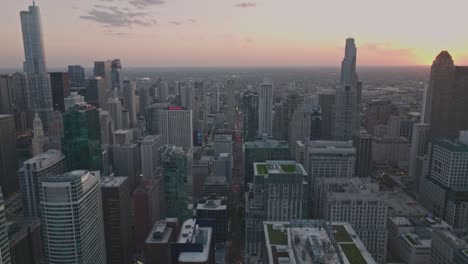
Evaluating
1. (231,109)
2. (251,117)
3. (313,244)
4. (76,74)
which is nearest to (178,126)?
(251,117)

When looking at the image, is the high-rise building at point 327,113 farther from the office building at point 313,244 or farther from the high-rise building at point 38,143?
the high-rise building at point 38,143

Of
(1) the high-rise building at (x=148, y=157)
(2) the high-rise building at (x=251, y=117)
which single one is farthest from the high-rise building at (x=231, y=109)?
(1) the high-rise building at (x=148, y=157)

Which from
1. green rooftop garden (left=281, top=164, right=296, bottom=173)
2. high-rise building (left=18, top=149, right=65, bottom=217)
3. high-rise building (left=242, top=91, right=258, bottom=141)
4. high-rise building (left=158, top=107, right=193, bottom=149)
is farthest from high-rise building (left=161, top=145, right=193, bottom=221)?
high-rise building (left=242, top=91, right=258, bottom=141)

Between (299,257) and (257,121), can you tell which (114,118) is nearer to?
(257,121)

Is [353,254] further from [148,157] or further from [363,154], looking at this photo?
[148,157]

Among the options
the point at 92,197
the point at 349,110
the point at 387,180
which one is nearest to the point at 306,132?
the point at 349,110

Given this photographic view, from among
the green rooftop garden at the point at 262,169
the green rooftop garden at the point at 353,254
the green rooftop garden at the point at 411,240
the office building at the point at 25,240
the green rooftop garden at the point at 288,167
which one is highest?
the green rooftop garden at the point at 288,167

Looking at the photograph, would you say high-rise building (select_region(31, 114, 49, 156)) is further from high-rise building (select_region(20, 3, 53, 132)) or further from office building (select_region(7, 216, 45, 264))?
office building (select_region(7, 216, 45, 264))
